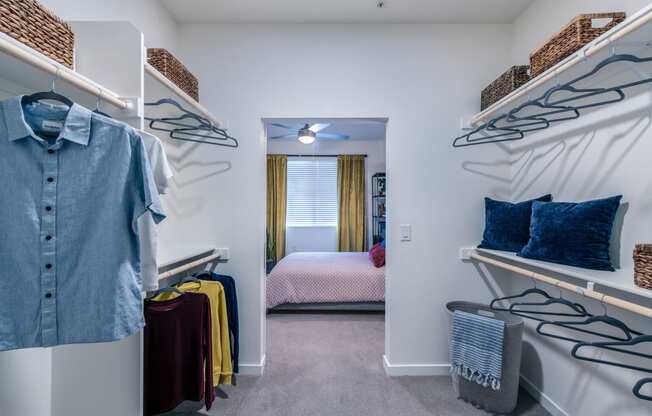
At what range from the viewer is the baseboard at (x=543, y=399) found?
1790mm

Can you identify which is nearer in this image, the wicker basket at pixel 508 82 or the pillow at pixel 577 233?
the pillow at pixel 577 233

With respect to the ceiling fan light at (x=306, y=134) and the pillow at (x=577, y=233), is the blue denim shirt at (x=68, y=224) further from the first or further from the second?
the ceiling fan light at (x=306, y=134)

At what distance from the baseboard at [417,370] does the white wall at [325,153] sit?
12.3 ft

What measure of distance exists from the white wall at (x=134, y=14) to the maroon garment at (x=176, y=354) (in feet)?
5.03

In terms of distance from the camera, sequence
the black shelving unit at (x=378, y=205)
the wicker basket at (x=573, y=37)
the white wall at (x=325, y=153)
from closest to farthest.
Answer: the wicker basket at (x=573, y=37)
the black shelving unit at (x=378, y=205)
the white wall at (x=325, y=153)

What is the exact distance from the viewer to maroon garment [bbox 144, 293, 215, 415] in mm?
1594

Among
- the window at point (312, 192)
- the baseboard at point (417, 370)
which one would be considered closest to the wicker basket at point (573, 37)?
the baseboard at point (417, 370)

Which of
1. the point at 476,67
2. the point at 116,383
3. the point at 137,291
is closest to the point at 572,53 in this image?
the point at 476,67

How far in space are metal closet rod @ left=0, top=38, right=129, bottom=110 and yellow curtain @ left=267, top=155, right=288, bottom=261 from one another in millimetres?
4687

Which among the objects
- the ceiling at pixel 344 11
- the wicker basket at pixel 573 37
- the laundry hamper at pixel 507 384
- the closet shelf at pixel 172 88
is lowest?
the laundry hamper at pixel 507 384

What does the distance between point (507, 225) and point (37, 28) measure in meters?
2.51

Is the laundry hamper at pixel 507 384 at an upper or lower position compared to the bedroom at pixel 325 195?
lower

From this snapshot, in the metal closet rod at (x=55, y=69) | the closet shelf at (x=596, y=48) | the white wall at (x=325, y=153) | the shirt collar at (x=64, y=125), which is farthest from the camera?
the white wall at (x=325, y=153)

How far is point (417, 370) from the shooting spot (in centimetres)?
226
